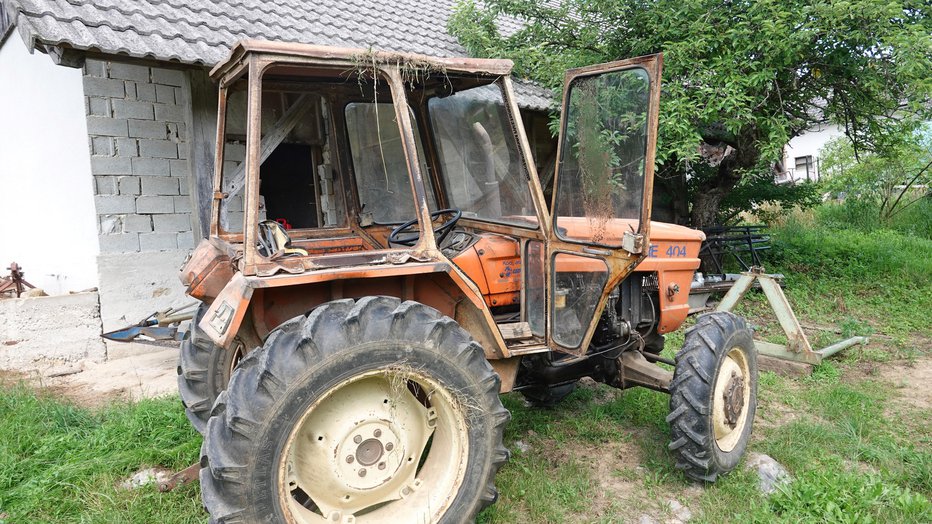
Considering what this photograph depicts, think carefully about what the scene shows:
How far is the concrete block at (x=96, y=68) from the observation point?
5332mm

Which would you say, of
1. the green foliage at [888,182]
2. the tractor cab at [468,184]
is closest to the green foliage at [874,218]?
the green foliage at [888,182]

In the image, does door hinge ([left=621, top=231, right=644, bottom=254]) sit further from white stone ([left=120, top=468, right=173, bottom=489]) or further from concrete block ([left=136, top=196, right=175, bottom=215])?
concrete block ([left=136, top=196, right=175, bottom=215])

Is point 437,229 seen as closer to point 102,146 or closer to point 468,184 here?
point 468,184

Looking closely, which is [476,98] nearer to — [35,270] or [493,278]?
[493,278]

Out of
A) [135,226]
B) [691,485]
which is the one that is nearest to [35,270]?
[135,226]

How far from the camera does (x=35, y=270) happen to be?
6.54 m

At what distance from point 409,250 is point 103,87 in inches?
174

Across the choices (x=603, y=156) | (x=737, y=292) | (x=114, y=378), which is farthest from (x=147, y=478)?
(x=737, y=292)

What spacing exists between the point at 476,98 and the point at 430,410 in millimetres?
1674

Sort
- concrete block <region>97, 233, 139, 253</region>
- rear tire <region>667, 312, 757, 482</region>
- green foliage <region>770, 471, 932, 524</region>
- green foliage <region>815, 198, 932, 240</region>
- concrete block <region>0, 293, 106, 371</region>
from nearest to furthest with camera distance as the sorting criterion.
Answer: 1. green foliage <region>770, 471, 932, 524</region>
2. rear tire <region>667, 312, 757, 482</region>
3. concrete block <region>0, 293, 106, 371</region>
4. concrete block <region>97, 233, 139, 253</region>
5. green foliage <region>815, 198, 932, 240</region>

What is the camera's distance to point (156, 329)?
5.00 m

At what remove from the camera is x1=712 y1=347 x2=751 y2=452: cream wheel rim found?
3195 mm

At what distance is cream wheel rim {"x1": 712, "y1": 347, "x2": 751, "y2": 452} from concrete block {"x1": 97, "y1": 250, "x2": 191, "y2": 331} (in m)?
5.03

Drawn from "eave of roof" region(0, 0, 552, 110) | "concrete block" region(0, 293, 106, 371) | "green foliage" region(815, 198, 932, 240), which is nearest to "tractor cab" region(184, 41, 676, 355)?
"eave of roof" region(0, 0, 552, 110)
